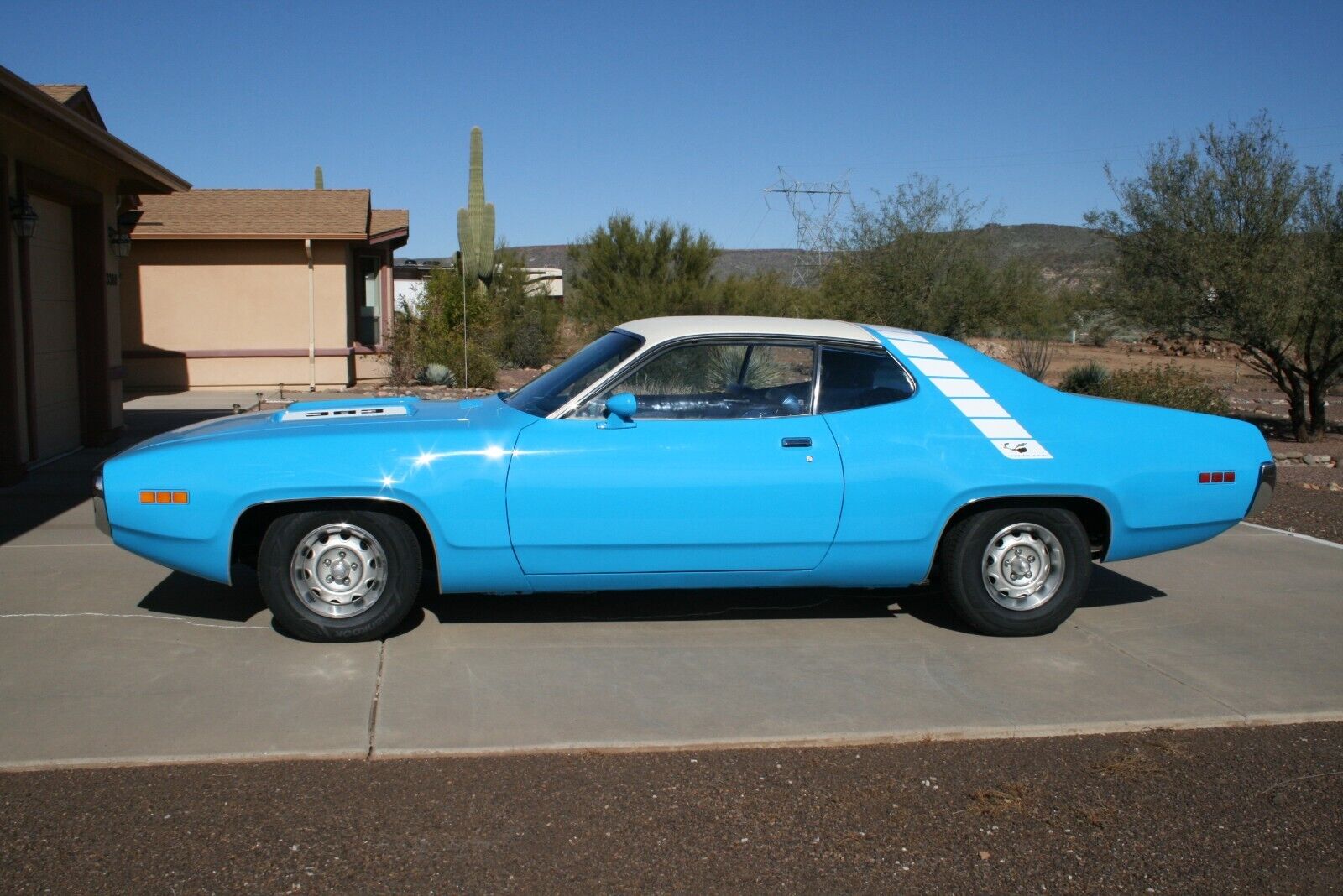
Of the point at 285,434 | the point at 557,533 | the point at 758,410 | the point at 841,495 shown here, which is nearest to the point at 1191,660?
the point at 841,495

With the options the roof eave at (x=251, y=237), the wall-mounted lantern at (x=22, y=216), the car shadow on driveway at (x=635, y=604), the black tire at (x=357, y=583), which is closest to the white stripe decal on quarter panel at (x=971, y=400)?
the car shadow on driveway at (x=635, y=604)

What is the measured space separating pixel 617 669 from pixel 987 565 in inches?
76.0

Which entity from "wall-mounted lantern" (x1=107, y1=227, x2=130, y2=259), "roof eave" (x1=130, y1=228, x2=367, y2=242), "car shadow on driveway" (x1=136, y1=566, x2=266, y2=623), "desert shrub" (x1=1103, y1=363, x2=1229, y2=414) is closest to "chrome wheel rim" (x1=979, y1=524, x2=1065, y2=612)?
"car shadow on driveway" (x1=136, y1=566, x2=266, y2=623)

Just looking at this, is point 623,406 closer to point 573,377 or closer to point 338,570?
point 573,377

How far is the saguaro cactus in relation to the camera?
27.1 meters

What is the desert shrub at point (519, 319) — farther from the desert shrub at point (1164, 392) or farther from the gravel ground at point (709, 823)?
the gravel ground at point (709, 823)

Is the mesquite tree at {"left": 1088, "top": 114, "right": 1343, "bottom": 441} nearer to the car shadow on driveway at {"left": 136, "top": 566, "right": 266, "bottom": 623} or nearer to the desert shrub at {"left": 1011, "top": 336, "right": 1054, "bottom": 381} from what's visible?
the desert shrub at {"left": 1011, "top": 336, "right": 1054, "bottom": 381}

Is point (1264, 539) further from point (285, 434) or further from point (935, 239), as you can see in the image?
point (935, 239)

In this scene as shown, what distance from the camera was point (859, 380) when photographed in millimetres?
6020

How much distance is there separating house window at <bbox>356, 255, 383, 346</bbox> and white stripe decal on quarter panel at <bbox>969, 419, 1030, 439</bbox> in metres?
19.3

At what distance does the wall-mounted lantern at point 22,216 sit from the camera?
1009 cm

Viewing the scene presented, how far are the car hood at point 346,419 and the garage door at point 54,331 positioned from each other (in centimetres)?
562

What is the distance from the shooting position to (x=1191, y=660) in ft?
19.0

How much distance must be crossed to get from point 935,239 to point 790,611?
47.8ft
